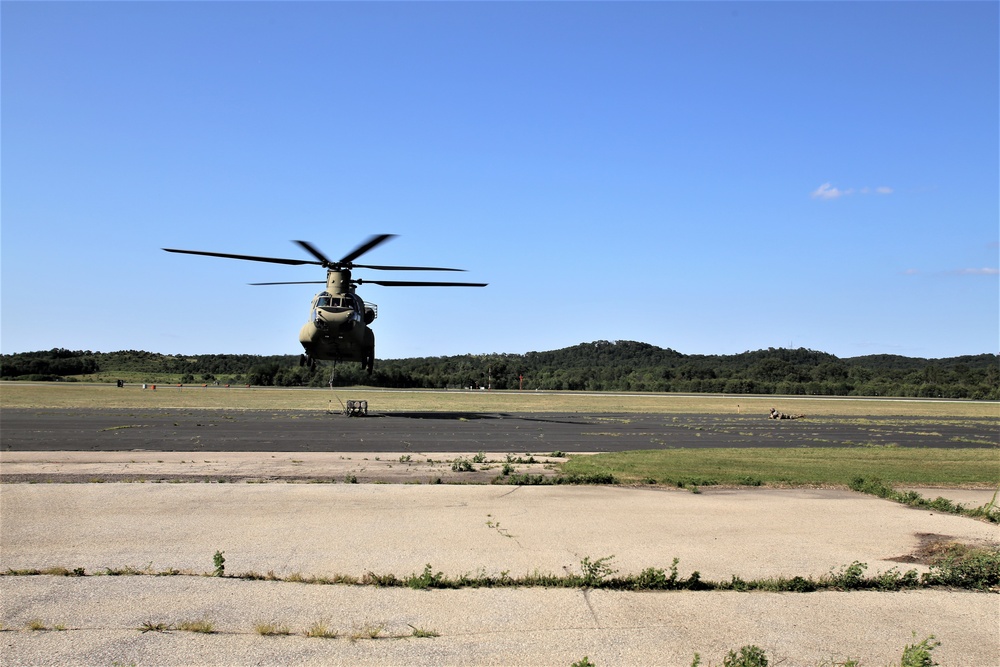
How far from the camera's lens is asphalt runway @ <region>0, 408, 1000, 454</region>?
74.3 ft

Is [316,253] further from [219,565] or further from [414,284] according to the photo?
[219,565]

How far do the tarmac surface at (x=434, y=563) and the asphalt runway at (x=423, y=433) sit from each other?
5.11 m

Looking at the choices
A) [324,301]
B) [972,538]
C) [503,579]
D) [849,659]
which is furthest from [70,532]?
[324,301]

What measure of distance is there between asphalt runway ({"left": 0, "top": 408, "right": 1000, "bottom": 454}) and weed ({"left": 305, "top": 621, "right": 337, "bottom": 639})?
49.6 ft

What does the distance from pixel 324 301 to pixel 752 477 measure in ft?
79.8

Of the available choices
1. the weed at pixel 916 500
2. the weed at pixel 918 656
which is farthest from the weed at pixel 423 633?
the weed at pixel 916 500

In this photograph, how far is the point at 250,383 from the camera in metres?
93.8

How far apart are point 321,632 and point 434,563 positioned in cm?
254

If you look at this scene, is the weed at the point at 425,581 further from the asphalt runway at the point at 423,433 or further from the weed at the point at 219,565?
the asphalt runway at the point at 423,433

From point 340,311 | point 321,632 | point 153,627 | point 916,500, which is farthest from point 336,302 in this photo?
point 321,632

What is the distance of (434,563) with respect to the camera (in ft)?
29.3

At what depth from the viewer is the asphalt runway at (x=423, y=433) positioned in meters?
22.7

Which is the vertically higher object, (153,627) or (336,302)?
(336,302)

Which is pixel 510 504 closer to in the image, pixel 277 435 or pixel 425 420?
pixel 277 435
